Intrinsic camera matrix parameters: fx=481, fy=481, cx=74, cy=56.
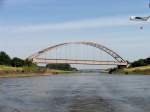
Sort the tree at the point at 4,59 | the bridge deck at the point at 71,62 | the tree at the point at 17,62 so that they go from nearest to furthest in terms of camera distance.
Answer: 1. the tree at the point at 4,59
2. the tree at the point at 17,62
3. the bridge deck at the point at 71,62

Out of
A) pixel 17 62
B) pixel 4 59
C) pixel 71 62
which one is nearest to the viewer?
pixel 4 59

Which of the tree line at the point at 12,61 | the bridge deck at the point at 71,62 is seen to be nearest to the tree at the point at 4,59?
the tree line at the point at 12,61

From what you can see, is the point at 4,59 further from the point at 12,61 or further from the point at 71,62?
the point at 71,62

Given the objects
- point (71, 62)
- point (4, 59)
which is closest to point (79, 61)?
point (71, 62)

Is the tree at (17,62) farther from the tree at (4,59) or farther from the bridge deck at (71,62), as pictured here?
the bridge deck at (71,62)

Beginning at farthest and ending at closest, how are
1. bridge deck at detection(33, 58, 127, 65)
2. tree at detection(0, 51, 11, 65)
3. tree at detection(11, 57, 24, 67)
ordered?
bridge deck at detection(33, 58, 127, 65)
tree at detection(11, 57, 24, 67)
tree at detection(0, 51, 11, 65)

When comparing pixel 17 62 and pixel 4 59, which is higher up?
pixel 4 59

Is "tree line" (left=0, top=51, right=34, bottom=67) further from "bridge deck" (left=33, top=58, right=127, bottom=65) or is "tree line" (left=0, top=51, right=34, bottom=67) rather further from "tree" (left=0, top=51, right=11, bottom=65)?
"bridge deck" (left=33, top=58, right=127, bottom=65)

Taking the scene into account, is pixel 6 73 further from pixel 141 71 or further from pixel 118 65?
pixel 118 65

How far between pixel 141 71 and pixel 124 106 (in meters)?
119

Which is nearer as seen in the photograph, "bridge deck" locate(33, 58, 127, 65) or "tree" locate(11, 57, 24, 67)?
"tree" locate(11, 57, 24, 67)

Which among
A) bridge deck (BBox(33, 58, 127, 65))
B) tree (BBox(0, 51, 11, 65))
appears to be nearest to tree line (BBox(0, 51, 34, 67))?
tree (BBox(0, 51, 11, 65))

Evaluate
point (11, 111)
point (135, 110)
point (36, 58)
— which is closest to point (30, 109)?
point (11, 111)

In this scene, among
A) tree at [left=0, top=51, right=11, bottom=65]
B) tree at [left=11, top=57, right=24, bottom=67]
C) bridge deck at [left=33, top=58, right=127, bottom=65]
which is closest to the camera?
tree at [left=0, top=51, right=11, bottom=65]
